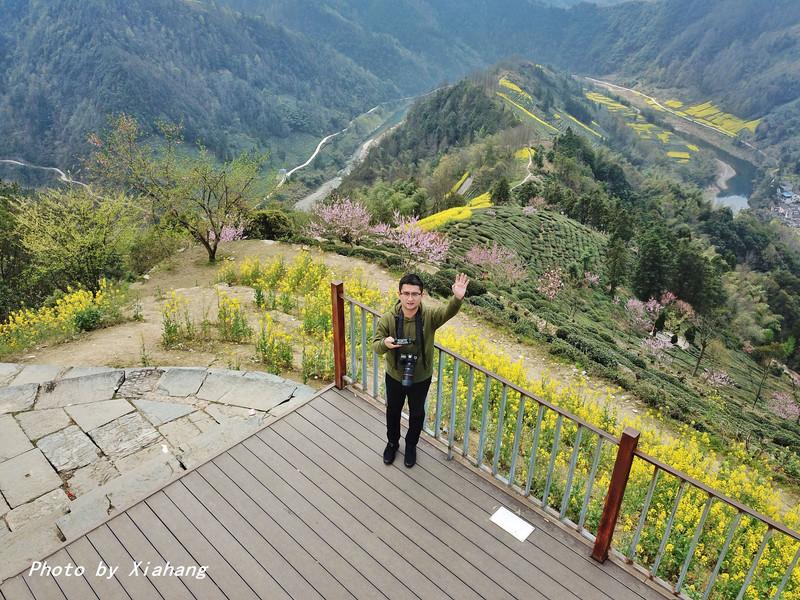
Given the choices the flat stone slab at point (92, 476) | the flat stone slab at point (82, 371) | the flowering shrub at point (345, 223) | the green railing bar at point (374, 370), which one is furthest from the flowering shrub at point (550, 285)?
the flat stone slab at point (92, 476)

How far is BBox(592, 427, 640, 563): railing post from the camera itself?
122 inches

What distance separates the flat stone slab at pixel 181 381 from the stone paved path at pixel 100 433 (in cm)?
1

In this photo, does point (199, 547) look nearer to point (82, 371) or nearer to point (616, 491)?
point (616, 491)

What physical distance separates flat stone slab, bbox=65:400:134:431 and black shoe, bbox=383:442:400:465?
3.17 m

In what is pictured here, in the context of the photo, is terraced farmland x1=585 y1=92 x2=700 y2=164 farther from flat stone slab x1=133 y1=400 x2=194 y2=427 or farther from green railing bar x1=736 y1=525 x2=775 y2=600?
green railing bar x1=736 y1=525 x2=775 y2=600

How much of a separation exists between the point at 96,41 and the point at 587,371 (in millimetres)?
137530

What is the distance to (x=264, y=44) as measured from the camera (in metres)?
151

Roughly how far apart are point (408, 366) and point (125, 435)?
337 centimetres

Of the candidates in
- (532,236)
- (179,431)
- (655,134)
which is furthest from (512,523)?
(655,134)

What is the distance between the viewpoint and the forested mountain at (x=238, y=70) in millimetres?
103062

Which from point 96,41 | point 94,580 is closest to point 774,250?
point 94,580

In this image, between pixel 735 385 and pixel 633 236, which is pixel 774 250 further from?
pixel 735 385

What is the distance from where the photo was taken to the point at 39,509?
14.1 ft

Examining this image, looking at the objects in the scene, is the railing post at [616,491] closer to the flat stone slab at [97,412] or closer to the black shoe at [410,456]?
the black shoe at [410,456]
